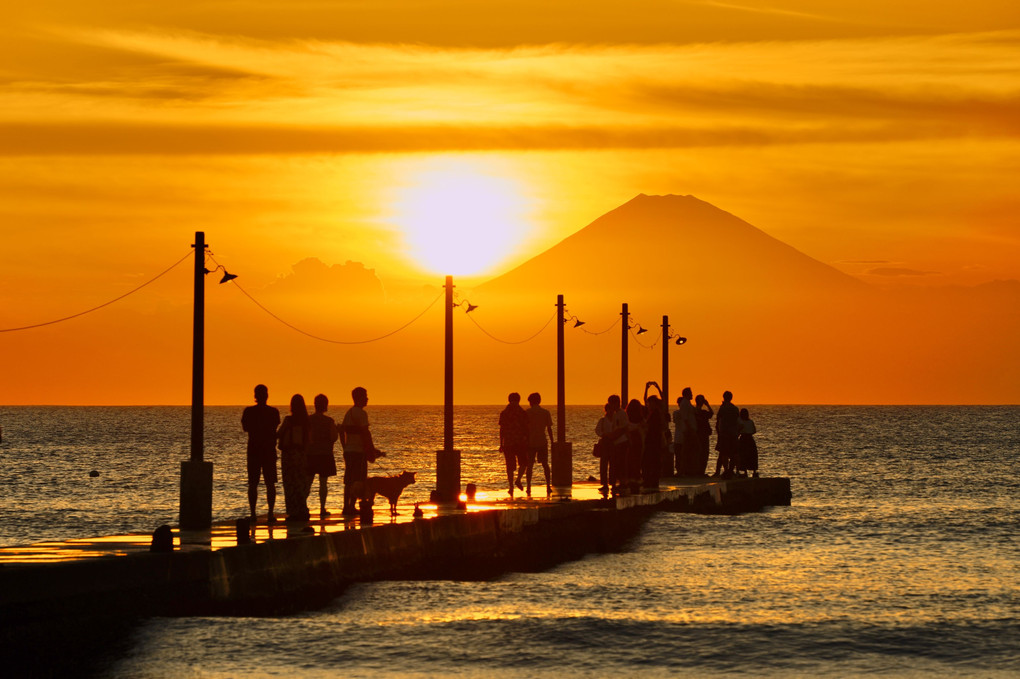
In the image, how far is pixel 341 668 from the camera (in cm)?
1664

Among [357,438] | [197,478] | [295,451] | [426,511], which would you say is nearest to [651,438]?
[426,511]

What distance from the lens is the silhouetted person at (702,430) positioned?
127ft

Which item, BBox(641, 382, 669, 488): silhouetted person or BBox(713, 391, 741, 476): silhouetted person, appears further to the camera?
BBox(713, 391, 741, 476): silhouetted person

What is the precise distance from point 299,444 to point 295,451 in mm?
176

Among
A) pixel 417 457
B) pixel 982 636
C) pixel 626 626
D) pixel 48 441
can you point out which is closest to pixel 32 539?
pixel 626 626

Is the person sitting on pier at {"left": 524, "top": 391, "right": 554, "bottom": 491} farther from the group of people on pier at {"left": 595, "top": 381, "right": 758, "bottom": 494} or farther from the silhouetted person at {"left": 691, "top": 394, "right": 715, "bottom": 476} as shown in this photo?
the silhouetted person at {"left": 691, "top": 394, "right": 715, "bottom": 476}

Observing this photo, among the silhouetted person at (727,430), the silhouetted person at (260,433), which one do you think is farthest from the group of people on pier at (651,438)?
the silhouetted person at (260,433)

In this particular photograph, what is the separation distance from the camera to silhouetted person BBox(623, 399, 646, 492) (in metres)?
31.6

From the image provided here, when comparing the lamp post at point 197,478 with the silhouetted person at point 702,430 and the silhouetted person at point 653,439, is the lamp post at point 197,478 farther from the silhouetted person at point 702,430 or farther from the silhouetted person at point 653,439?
the silhouetted person at point 702,430

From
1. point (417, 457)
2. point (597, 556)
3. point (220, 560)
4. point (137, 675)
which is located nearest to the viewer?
point (137, 675)

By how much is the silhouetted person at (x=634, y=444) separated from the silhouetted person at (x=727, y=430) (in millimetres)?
4320

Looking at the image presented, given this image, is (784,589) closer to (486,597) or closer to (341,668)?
(486,597)

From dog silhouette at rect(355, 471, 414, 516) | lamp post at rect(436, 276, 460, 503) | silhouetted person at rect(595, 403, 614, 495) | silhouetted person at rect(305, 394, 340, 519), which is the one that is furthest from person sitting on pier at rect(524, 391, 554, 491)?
silhouetted person at rect(305, 394, 340, 519)

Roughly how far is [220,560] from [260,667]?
9.58 ft
